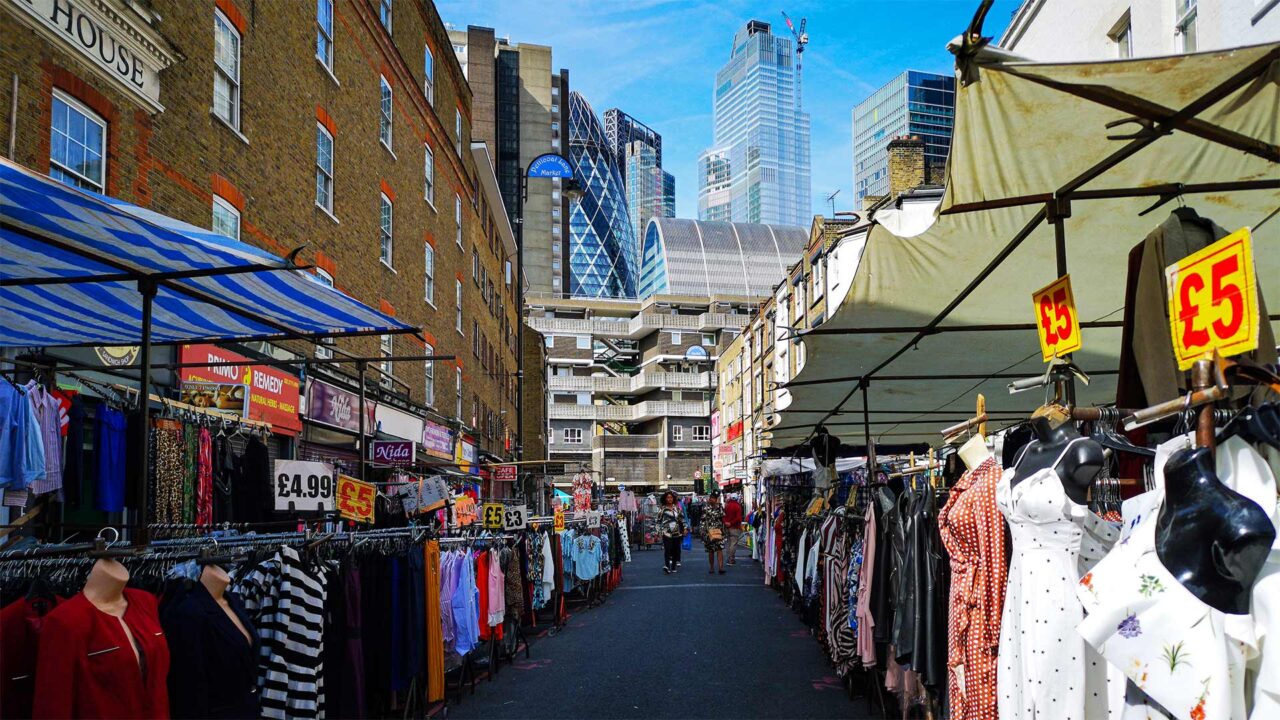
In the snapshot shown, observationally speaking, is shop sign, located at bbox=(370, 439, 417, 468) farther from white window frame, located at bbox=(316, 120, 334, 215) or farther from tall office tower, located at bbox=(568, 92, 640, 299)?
tall office tower, located at bbox=(568, 92, 640, 299)

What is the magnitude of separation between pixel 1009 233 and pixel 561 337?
276 ft

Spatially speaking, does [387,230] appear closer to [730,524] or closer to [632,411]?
[730,524]

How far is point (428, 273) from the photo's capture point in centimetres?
2561

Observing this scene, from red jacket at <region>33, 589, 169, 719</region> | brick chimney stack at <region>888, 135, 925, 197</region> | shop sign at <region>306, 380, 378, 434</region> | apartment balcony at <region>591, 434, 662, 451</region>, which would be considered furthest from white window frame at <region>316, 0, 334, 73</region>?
apartment balcony at <region>591, 434, 662, 451</region>

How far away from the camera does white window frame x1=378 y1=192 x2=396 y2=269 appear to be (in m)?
20.6

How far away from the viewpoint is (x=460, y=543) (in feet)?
31.3

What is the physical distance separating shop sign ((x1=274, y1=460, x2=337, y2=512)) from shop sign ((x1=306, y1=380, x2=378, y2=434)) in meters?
7.02

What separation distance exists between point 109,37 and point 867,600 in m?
9.41

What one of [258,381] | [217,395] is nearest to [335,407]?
[258,381]

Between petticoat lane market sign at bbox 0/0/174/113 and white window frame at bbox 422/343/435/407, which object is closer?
petticoat lane market sign at bbox 0/0/174/113

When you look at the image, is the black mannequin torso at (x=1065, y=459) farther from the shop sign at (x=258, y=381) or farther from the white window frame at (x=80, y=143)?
the shop sign at (x=258, y=381)

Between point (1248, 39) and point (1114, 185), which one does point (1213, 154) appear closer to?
point (1114, 185)

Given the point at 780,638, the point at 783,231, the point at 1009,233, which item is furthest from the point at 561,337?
the point at 1009,233

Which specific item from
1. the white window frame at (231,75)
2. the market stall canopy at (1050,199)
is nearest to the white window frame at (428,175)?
the white window frame at (231,75)
